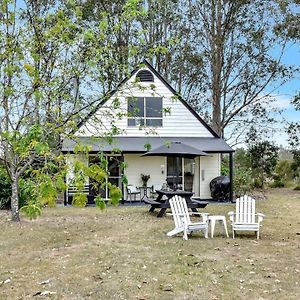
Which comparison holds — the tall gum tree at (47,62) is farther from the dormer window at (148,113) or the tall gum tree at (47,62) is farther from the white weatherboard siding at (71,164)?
the dormer window at (148,113)

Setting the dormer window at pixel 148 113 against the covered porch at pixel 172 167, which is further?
the dormer window at pixel 148 113

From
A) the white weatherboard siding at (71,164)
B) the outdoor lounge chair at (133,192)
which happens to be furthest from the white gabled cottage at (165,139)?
the white weatherboard siding at (71,164)

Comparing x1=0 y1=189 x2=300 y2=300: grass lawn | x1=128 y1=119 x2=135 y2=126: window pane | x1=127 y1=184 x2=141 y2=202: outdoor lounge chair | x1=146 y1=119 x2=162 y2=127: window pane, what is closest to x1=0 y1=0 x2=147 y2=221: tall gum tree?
x1=0 y1=189 x2=300 y2=300: grass lawn

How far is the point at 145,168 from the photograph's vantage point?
781 inches

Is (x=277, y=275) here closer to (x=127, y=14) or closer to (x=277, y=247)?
(x=277, y=247)

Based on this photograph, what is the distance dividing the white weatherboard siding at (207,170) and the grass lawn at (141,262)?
8.29 metres

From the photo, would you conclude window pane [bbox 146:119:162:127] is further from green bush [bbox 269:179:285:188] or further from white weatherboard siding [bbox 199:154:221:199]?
green bush [bbox 269:179:285:188]

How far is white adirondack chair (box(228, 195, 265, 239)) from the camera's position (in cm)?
985

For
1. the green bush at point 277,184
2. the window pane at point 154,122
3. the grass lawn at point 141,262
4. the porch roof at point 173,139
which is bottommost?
the grass lawn at point 141,262

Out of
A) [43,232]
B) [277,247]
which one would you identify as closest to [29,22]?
[43,232]

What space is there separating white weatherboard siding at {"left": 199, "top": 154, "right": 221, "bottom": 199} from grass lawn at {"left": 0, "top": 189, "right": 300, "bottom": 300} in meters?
8.29

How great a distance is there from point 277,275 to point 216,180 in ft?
43.2

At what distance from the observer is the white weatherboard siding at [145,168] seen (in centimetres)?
1978

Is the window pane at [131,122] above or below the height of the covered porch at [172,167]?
above
